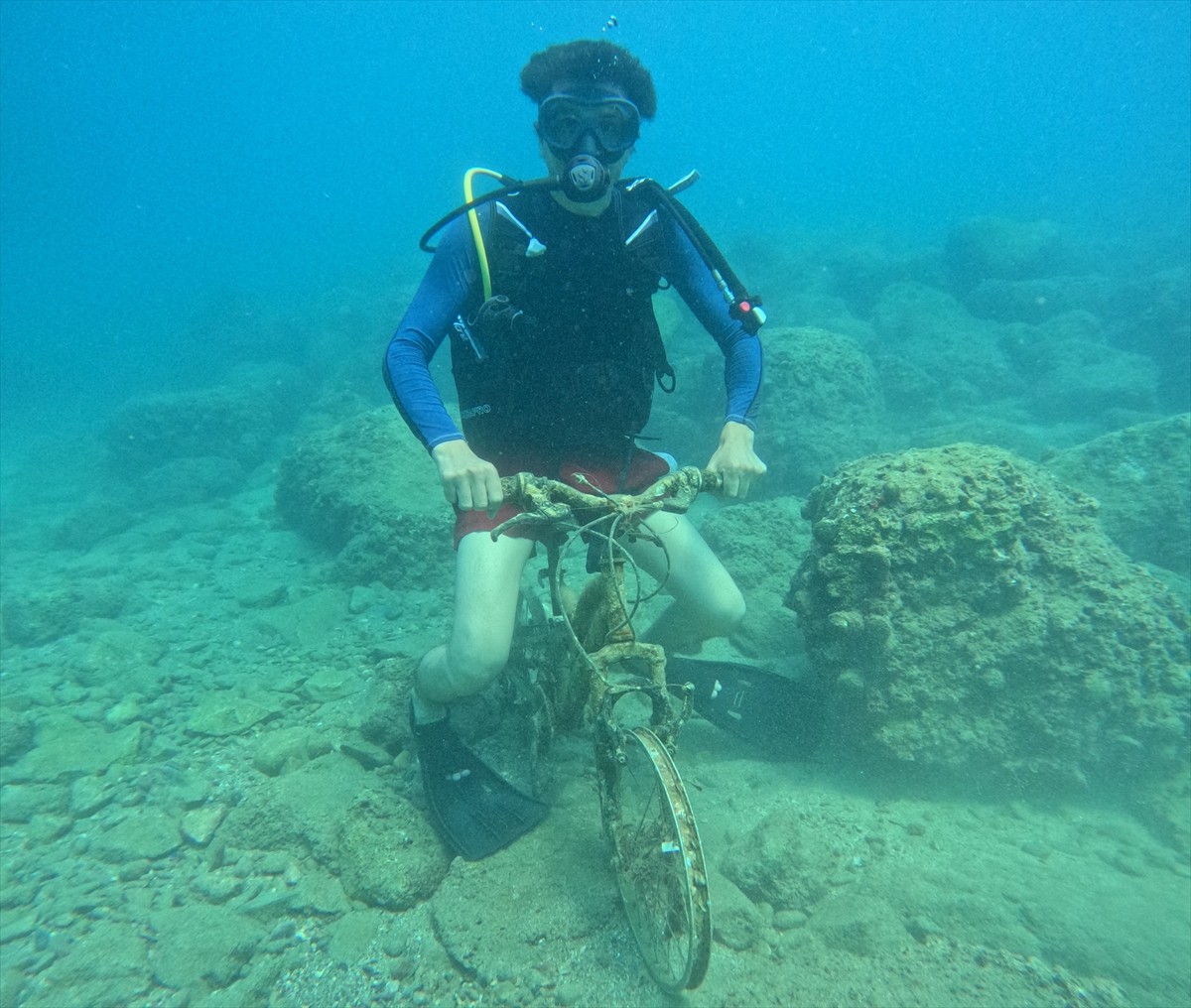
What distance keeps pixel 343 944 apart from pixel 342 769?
1019mm

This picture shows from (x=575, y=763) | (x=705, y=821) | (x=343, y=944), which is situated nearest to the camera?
(x=343, y=944)

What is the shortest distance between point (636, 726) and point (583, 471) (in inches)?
52.1

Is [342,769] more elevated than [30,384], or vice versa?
[30,384]

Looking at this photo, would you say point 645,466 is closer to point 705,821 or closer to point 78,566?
point 705,821

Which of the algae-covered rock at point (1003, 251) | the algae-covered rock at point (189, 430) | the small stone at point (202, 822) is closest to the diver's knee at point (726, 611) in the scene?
the small stone at point (202, 822)

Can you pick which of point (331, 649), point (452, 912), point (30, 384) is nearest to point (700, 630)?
point (452, 912)

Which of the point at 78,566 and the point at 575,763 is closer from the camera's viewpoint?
the point at 575,763

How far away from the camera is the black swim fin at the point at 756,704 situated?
338 centimetres

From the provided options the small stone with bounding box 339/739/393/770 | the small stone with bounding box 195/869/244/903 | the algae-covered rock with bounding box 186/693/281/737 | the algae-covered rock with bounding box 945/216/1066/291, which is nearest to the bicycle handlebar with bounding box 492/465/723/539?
the small stone with bounding box 339/739/393/770

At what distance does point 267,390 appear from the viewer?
1380 cm

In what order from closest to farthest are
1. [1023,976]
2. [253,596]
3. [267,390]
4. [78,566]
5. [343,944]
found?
[1023,976] → [343,944] → [253,596] → [78,566] → [267,390]

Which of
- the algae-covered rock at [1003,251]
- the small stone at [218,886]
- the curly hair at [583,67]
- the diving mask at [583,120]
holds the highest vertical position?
the algae-covered rock at [1003,251]

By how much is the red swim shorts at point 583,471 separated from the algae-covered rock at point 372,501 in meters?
3.14

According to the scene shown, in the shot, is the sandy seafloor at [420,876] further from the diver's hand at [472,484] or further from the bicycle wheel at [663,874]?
the diver's hand at [472,484]
